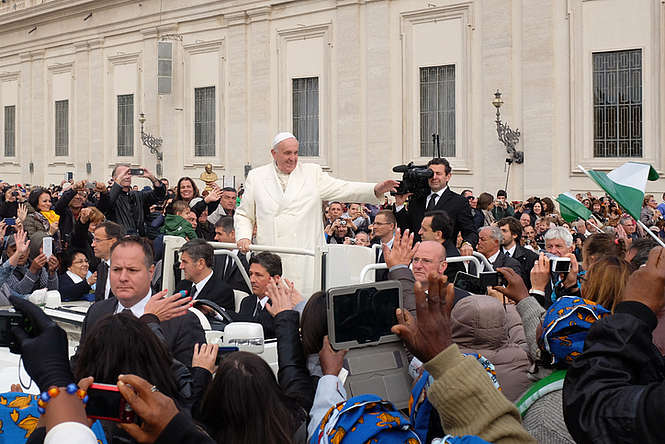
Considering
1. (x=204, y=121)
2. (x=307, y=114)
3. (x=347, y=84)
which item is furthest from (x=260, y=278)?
(x=204, y=121)

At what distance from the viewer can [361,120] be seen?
1006 inches

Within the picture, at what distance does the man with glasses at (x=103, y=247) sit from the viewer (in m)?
7.31

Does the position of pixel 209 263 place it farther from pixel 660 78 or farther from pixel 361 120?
pixel 361 120

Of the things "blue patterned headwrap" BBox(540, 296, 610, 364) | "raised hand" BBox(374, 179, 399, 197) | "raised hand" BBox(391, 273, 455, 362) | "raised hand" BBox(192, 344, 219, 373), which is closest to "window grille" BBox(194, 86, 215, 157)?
"raised hand" BBox(374, 179, 399, 197)

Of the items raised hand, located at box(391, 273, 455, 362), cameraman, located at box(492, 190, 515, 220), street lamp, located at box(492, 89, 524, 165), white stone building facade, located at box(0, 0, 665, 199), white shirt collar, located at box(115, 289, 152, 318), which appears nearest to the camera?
raised hand, located at box(391, 273, 455, 362)

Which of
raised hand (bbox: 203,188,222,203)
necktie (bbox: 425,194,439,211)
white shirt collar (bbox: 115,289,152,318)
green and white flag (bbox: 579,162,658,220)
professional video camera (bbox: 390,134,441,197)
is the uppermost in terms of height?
raised hand (bbox: 203,188,222,203)

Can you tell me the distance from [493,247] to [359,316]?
18.5 ft

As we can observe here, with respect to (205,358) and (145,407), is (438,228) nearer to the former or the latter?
(205,358)

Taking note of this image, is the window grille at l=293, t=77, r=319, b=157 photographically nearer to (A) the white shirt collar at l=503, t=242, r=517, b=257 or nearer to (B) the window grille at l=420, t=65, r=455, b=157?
(B) the window grille at l=420, t=65, r=455, b=157

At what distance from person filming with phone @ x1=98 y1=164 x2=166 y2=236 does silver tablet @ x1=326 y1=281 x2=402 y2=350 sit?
27.8 ft

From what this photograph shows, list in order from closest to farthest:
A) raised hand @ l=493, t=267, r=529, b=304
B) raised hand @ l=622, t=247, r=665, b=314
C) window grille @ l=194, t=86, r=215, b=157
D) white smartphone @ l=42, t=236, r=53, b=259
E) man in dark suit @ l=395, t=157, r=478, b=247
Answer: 1. raised hand @ l=622, t=247, r=665, b=314
2. raised hand @ l=493, t=267, r=529, b=304
3. white smartphone @ l=42, t=236, r=53, b=259
4. man in dark suit @ l=395, t=157, r=478, b=247
5. window grille @ l=194, t=86, r=215, b=157

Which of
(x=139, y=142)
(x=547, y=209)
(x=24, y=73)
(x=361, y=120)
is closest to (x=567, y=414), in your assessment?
(x=547, y=209)

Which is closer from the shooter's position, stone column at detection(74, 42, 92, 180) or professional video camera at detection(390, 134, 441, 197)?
professional video camera at detection(390, 134, 441, 197)

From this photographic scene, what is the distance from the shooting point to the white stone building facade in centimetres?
2131
